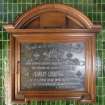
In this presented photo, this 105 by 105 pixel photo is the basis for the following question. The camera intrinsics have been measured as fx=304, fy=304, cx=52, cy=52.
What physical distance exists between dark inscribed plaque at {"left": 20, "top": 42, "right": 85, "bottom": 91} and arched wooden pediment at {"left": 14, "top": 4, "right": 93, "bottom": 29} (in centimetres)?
20

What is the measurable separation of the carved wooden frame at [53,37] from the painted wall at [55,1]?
0.25 feet

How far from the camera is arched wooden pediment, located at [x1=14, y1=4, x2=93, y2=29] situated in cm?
314

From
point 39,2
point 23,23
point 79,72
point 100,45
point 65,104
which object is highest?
point 39,2

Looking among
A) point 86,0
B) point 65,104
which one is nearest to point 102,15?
point 86,0

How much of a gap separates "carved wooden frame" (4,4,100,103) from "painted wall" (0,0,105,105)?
3.0 inches

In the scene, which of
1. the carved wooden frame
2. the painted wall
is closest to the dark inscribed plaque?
the carved wooden frame

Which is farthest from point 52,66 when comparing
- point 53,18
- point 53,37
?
point 53,18

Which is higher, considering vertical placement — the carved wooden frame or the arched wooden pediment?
the arched wooden pediment

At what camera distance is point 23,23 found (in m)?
3.15

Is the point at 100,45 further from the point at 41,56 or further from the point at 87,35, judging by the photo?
the point at 41,56

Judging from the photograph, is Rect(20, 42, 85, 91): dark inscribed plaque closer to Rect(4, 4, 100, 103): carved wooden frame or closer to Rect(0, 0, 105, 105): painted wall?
Rect(4, 4, 100, 103): carved wooden frame

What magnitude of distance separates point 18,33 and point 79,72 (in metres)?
→ 0.75

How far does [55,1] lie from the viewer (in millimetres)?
3209

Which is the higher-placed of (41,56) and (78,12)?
(78,12)
